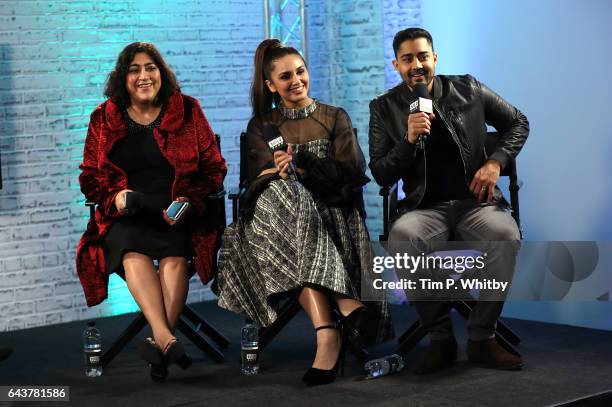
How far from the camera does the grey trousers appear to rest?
3990 millimetres

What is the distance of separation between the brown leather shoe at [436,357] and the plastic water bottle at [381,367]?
8cm

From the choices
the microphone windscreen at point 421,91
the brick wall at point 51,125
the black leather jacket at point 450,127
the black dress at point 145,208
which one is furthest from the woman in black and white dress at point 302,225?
the brick wall at point 51,125

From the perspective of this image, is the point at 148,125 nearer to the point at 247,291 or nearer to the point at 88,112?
the point at 247,291

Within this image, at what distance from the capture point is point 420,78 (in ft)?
13.8

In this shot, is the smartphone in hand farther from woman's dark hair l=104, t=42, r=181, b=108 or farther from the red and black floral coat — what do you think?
woman's dark hair l=104, t=42, r=181, b=108

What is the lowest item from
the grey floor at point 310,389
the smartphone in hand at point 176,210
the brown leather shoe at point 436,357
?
the grey floor at point 310,389

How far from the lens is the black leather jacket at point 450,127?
418cm

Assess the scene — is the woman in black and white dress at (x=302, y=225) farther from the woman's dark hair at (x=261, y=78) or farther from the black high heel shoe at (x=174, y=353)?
the black high heel shoe at (x=174, y=353)

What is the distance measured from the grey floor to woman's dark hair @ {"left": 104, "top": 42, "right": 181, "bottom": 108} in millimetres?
1140

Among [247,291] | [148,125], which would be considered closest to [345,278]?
[247,291]

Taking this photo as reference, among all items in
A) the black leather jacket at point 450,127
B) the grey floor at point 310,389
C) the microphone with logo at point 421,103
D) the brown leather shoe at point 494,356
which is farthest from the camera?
the black leather jacket at point 450,127

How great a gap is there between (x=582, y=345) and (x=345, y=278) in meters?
1.16

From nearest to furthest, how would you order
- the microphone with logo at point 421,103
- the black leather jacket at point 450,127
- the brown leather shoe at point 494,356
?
1. the microphone with logo at point 421,103
2. the brown leather shoe at point 494,356
3. the black leather jacket at point 450,127

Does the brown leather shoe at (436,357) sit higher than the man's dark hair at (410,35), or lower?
lower
